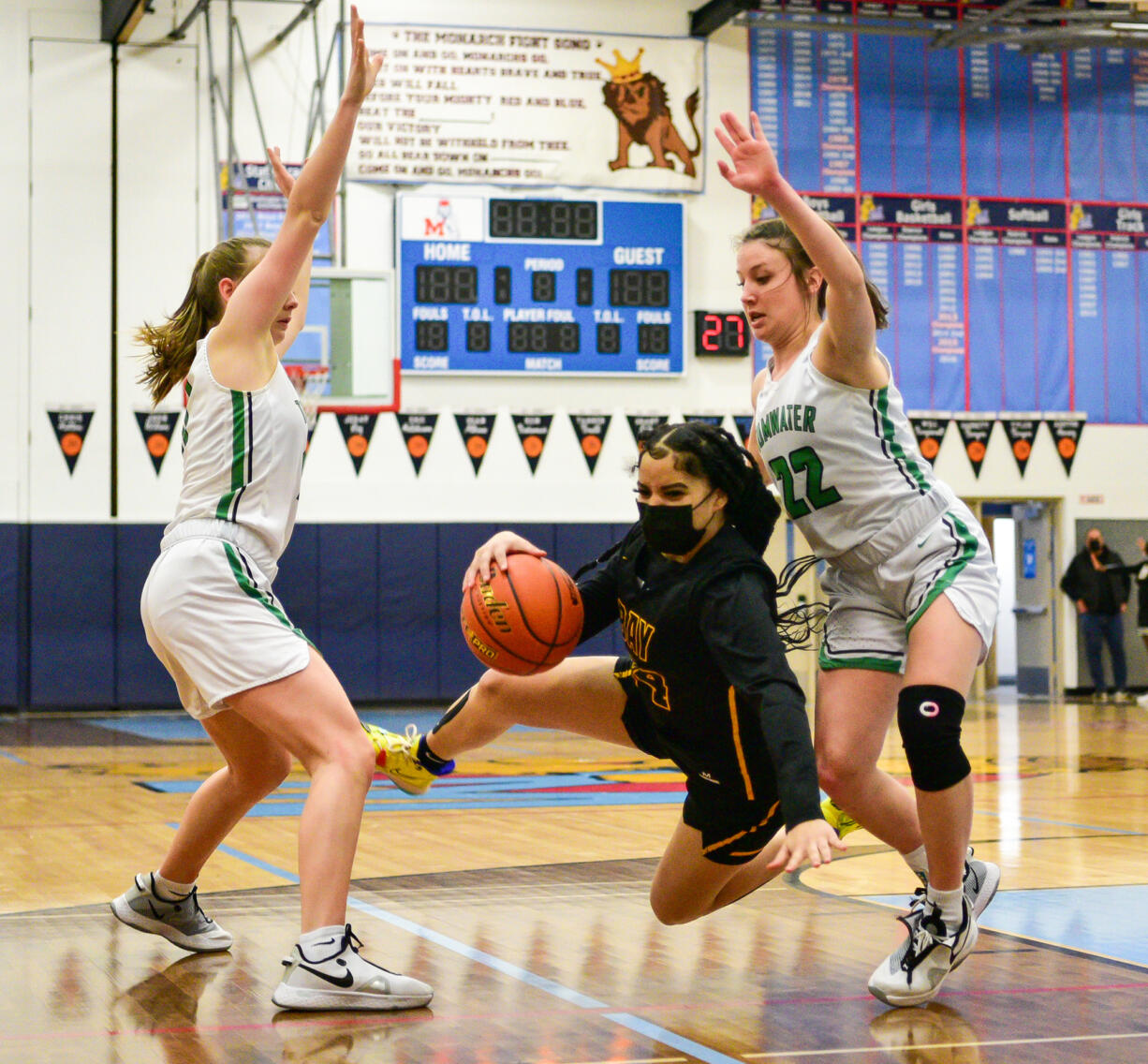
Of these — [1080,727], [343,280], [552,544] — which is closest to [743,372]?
[552,544]

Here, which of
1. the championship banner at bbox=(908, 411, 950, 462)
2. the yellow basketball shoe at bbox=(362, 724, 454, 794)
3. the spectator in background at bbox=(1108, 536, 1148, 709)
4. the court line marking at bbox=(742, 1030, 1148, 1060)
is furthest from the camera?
the championship banner at bbox=(908, 411, 950, 462)

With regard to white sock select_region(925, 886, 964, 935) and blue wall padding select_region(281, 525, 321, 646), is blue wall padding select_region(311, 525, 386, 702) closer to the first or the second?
blue wall padding select_region(281, 525, 321, 646)

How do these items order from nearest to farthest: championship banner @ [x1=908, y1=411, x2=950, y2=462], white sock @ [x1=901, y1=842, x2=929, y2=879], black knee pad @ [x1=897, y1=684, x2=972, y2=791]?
black knee pad @ [x1=897, y1=684, x2=972, y2=791], white sock @ [x1=901, y1=842, x2=929, y2=879], championship banner @ [x1=908, y1=411, x2=950, y2=462]

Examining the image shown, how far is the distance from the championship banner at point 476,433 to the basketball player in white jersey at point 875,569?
11.2 metres

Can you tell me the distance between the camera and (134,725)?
43.1 feet

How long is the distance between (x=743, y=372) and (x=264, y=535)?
40.3 ft

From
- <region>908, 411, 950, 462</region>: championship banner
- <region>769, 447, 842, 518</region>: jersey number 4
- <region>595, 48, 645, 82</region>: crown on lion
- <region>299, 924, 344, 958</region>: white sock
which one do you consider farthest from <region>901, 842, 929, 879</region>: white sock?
<region>595, 48, 645, 82</region>: crown on lion

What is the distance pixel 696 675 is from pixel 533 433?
11866mm

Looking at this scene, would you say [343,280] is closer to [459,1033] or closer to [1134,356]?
[1134,356]

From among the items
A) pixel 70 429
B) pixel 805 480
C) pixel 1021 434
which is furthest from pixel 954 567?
pixel 1021 434

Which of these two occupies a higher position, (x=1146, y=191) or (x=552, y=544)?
(x=1146, y=191)

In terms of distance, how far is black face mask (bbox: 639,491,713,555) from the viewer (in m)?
3.39

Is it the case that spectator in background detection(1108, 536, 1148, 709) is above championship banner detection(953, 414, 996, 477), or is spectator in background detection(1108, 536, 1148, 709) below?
below

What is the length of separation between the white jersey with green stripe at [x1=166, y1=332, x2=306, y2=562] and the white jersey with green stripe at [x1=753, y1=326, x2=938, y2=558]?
1.18 m
